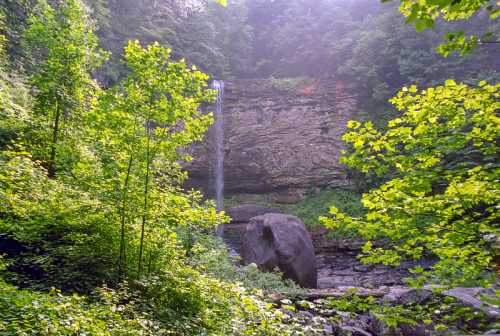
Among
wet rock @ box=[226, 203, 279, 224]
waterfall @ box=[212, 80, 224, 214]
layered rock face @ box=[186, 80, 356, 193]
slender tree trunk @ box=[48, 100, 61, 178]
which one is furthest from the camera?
waterfall @ box=[212, 80, 224, 214]

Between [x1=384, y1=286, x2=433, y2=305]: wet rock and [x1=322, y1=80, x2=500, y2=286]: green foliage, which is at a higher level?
[x1=322, y1=80, x2=500, y2=286]: green foliage

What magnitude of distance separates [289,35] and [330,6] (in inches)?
140

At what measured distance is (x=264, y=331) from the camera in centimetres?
316

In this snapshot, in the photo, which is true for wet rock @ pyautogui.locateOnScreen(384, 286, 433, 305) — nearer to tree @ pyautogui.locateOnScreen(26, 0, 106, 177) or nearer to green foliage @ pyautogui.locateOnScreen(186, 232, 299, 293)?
green foliage @ pyautogui.locateOnScreen(186, 232, 299, 293)

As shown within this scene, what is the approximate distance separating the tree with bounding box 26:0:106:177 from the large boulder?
7114mm

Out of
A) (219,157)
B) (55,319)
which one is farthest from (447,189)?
(219,157)

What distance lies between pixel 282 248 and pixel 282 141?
9.33m

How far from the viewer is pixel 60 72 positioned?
21.9 feet

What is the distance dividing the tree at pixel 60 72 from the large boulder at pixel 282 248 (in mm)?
7114

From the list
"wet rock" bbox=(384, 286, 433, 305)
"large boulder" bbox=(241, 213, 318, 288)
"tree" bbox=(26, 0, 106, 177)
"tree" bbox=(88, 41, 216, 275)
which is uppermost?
"tree" bbox=(26, 0, 106, 177)

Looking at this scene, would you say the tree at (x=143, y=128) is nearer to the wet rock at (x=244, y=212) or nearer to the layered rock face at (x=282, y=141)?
the wet rock at (x=244, y=212)

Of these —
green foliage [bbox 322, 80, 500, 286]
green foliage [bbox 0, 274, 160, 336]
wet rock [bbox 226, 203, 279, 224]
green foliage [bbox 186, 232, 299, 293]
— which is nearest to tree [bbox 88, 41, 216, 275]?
green foliage [bbox 0, 274, 160, 336]

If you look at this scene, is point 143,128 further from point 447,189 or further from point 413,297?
point 413,297

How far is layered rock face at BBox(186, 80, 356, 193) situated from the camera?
1905cm
